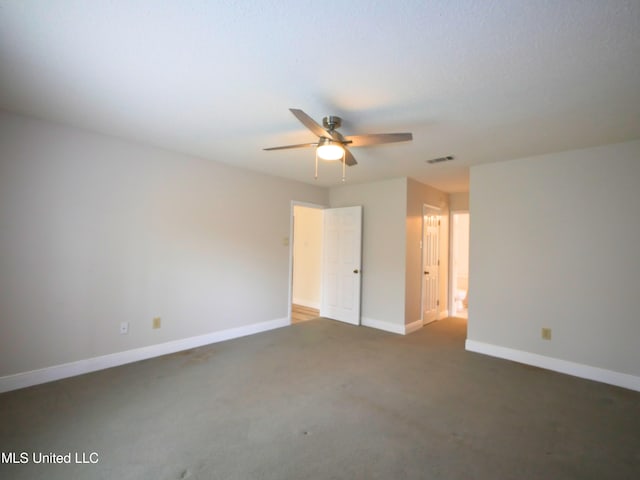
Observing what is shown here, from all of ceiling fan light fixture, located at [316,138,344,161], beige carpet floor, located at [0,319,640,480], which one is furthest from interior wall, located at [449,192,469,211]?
ceiling fan light fixture, located at [316,138,344,161]

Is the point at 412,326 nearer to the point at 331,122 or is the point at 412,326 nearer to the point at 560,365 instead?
the point at 560,365

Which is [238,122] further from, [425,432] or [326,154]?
[425,432]

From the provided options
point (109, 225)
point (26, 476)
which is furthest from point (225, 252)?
point (26, 476)

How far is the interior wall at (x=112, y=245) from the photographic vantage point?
2729 millimetres

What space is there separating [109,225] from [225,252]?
141cm

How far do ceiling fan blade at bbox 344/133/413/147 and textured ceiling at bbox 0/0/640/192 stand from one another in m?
0.28

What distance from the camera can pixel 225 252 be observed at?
4207 millimetres

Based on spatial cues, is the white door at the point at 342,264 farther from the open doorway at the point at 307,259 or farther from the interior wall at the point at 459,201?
the interior wall at the point at 459,201

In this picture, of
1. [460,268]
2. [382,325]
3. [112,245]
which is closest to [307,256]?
[382,325]

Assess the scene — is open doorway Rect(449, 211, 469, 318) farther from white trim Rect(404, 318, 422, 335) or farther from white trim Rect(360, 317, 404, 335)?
white trim Rect(360, 317, 404, 335)

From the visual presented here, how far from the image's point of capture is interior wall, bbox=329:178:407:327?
15.4ft

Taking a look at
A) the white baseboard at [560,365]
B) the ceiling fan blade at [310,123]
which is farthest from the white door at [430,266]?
the ceiling fan blade at [310,123]

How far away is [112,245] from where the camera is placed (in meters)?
3.23

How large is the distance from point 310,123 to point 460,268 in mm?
6931
